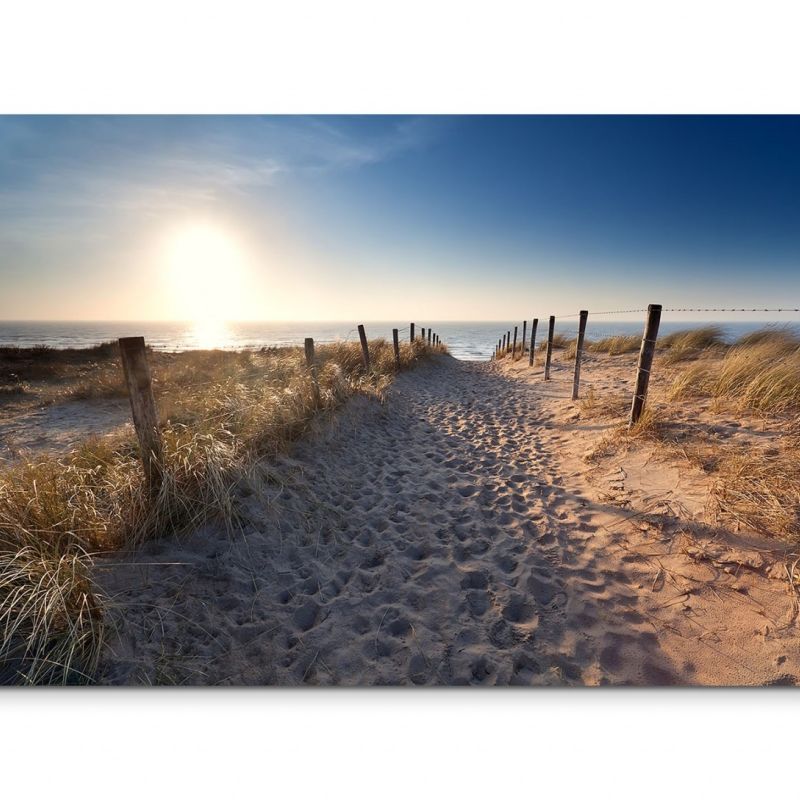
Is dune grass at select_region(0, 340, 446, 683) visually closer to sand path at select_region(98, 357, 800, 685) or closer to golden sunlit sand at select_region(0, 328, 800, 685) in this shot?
golden sunlit sand at select_region(0, 328, 800, 685)

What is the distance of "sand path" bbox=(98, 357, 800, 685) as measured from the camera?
5.83 ft

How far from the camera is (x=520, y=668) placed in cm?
181

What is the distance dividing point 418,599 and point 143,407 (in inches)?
93.0

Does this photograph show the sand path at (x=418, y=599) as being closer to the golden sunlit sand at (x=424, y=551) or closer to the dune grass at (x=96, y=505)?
the golden sunlit sand at (x=424, y=551)

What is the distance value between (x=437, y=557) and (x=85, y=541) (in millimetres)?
2337

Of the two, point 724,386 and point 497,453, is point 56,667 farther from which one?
point 724,386

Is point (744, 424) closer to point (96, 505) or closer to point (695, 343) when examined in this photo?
point (96, 505)

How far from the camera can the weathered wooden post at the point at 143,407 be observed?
2.36m

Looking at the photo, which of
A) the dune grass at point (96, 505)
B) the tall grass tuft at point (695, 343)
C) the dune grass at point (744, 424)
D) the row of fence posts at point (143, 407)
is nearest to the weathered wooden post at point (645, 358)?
the dune grass at point (744, 424)

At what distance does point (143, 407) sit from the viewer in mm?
2475

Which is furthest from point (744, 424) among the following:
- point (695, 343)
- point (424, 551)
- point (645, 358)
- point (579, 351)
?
point (695, 343)

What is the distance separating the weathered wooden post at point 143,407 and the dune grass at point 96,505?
0.29ft

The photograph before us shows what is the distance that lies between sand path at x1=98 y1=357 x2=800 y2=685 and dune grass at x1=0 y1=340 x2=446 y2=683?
7.3 inches
